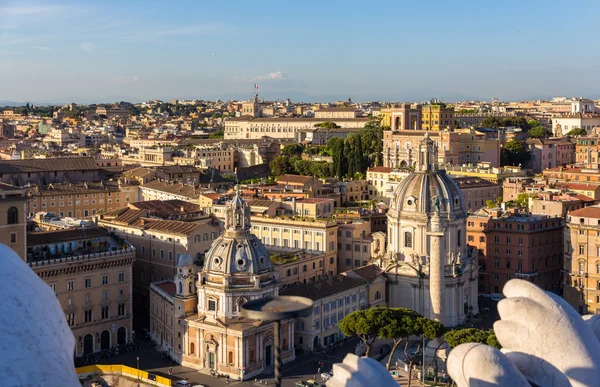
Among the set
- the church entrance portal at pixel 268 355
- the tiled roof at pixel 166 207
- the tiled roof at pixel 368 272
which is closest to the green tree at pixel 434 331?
the church entrance portal at pixel 268 355

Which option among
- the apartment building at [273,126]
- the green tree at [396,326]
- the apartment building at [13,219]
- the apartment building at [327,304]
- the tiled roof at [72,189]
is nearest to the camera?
the green tree at [396,326]

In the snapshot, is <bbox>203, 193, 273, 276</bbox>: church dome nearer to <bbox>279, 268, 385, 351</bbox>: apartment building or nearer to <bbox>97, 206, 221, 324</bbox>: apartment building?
<bbox>279, 268, 385, 351</bbox>: apartment building

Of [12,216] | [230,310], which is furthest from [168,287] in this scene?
[12,216]

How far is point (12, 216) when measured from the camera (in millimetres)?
43219

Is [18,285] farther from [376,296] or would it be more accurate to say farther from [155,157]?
[155,157]

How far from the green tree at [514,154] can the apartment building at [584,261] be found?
43.2 metres

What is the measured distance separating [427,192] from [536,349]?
33935 mm

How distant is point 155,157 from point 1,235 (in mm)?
61773

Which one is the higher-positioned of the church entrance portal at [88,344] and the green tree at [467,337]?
the green tree at [467,337]

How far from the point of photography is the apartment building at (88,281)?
1670 inches

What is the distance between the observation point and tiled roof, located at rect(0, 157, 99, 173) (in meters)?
82.1

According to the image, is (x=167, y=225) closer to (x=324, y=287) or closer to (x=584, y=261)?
(x=324, y=287)

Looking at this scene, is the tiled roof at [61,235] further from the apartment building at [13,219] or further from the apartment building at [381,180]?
the apartment building at [381,180]

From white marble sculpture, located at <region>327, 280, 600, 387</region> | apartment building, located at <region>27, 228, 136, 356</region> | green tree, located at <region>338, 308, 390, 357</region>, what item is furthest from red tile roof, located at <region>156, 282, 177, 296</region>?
white marble sculpture, located at <region>327, 280, 600, 387</region>
